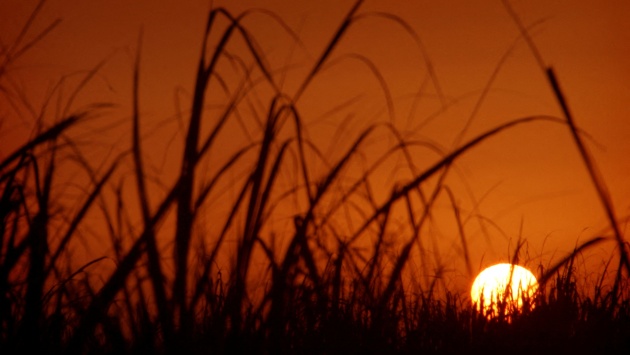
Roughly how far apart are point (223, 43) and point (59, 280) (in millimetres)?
543

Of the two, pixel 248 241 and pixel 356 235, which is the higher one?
pixel 356 235

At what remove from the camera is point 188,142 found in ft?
3.43

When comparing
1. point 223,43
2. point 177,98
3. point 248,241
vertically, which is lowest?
point 248,241

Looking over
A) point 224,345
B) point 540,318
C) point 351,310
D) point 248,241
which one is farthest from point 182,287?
point 540,318

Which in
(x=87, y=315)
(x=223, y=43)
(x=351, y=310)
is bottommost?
(x=87, y=315)

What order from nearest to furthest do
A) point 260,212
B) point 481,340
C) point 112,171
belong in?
point 260,212 → point 112,171 → point 481,340

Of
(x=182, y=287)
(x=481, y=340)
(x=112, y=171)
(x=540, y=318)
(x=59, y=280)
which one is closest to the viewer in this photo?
(x=182, y=287)

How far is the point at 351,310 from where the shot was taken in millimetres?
1623

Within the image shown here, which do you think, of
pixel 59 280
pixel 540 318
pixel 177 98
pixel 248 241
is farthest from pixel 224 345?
pixel 540 318

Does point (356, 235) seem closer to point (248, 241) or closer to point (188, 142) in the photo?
point (248, 241)

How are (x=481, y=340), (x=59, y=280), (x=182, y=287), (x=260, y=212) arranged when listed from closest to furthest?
(x=182, y=287), (x=260, y=212), (x=59, y=280), (x=481, y=340)

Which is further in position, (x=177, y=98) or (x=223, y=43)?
(x=177, y=98)

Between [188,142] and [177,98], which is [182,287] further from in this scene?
[177,98]

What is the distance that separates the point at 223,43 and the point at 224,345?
0.46 meters
